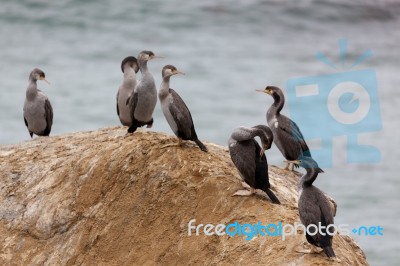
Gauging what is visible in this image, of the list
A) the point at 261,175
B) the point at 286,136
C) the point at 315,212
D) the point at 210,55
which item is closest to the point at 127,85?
the point at 286,136

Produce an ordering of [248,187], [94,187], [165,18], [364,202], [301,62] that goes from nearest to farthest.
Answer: [248,187]
[94,187]
[364,202]
[301,62]
[165,18]

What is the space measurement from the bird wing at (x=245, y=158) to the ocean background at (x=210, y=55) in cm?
2411

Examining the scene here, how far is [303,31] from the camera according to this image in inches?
2314

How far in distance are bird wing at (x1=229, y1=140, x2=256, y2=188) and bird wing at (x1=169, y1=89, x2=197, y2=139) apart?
96 centimetres

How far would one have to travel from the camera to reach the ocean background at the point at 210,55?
4603 cm

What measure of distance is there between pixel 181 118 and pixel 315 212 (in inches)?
134

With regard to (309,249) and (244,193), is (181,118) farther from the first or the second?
(309,249)

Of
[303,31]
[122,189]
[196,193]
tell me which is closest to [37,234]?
[122,189]

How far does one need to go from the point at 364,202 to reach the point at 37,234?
24.4 m

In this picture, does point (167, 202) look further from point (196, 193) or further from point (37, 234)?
point (37, 234)

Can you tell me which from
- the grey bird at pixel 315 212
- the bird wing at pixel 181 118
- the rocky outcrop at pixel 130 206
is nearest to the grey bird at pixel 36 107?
the rocky outcrop at pixel 130 206

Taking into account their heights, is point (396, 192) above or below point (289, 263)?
below

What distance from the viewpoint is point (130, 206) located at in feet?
59.1

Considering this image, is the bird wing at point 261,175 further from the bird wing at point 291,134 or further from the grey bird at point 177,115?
the bird wing at point 291,134
